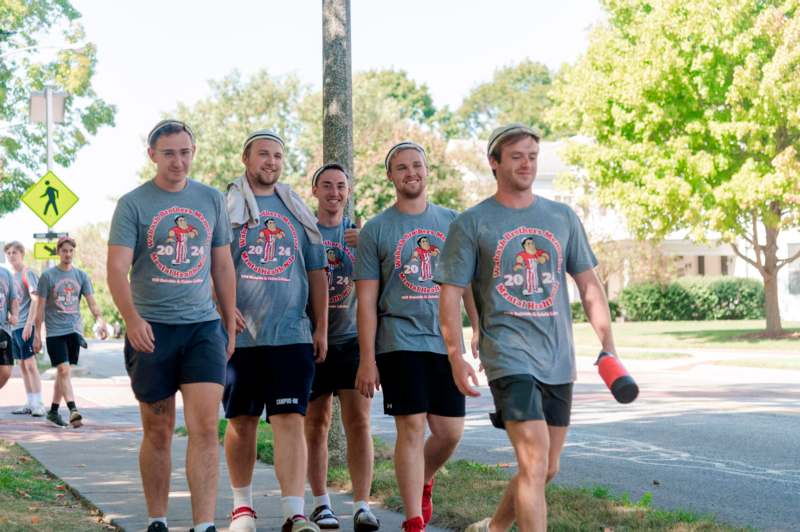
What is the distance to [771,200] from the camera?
30.2 metres

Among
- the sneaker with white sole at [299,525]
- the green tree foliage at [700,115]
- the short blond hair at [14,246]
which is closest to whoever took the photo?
the sneaker with white sole at [299,525]

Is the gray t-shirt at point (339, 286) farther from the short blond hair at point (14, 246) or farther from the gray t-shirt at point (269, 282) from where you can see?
the short blond hair at point (14, 246)

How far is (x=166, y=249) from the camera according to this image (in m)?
6.08

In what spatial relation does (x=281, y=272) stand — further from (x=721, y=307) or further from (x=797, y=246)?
(x=797, y=246)

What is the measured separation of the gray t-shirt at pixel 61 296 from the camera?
13.4 metres

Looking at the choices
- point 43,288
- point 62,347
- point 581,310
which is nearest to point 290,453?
point 43,288

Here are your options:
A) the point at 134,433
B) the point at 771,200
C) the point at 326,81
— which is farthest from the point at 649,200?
the point at 326,81

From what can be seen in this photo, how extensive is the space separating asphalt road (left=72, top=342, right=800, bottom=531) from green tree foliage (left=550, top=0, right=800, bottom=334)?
11406 millimetres

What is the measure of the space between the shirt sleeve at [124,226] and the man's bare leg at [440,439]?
71.4 inches

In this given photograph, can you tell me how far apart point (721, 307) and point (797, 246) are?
6.71 meters

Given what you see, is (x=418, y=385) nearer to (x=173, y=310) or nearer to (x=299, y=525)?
(x=299, y=525)

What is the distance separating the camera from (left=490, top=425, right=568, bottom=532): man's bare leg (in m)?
5.35

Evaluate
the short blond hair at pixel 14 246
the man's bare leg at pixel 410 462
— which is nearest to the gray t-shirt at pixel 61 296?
the short blond hair at pixel 14 246

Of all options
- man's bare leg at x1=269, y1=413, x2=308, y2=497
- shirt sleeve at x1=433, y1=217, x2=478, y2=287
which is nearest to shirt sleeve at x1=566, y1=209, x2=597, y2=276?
shirt sleeve at x1=433, y1=217, x2=478, y2=287
